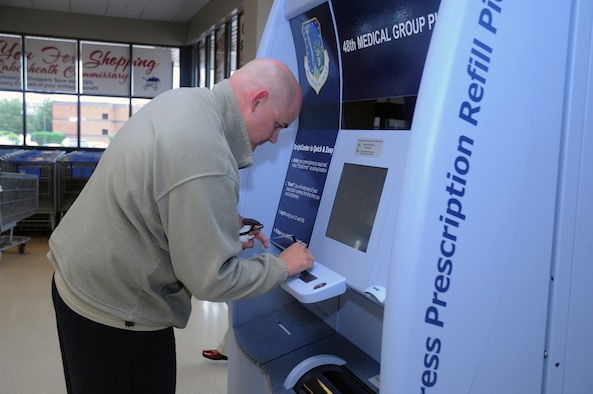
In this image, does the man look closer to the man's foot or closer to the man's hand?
the man's hand

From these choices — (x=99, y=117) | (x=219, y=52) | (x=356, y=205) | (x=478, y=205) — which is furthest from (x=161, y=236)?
(x=99, y=117)

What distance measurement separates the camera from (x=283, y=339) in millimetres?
1970

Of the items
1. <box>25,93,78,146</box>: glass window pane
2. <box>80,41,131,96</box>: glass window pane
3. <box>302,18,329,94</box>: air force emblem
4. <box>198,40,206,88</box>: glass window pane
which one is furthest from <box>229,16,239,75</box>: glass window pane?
<box>302,18,329,94</box>: air force emblem

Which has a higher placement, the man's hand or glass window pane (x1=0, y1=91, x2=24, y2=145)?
glass window pane (x1=0, y1=91, x2=24, y2=145)

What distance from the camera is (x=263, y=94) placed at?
145 cm

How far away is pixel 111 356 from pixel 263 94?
82 centimetres

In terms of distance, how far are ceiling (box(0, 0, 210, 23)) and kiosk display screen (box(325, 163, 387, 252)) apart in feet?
24.6

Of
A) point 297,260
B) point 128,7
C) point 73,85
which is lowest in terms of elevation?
point 297,260

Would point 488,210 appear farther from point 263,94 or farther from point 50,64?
point 50,64

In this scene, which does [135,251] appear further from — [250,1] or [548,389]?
[250,1]

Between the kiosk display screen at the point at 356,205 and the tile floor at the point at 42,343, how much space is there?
1856mm

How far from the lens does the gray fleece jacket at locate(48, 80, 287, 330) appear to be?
4.23 ft

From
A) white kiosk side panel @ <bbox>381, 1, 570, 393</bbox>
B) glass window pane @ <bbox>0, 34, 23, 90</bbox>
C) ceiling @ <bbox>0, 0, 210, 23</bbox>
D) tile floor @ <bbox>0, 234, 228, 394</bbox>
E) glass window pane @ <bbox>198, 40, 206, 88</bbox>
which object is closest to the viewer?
white kiosk side panel @ <bbox>381, 1, 570, 393</bbox>

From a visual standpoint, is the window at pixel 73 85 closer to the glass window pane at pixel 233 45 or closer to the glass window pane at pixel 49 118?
the glass window pane at pixel 49 118
